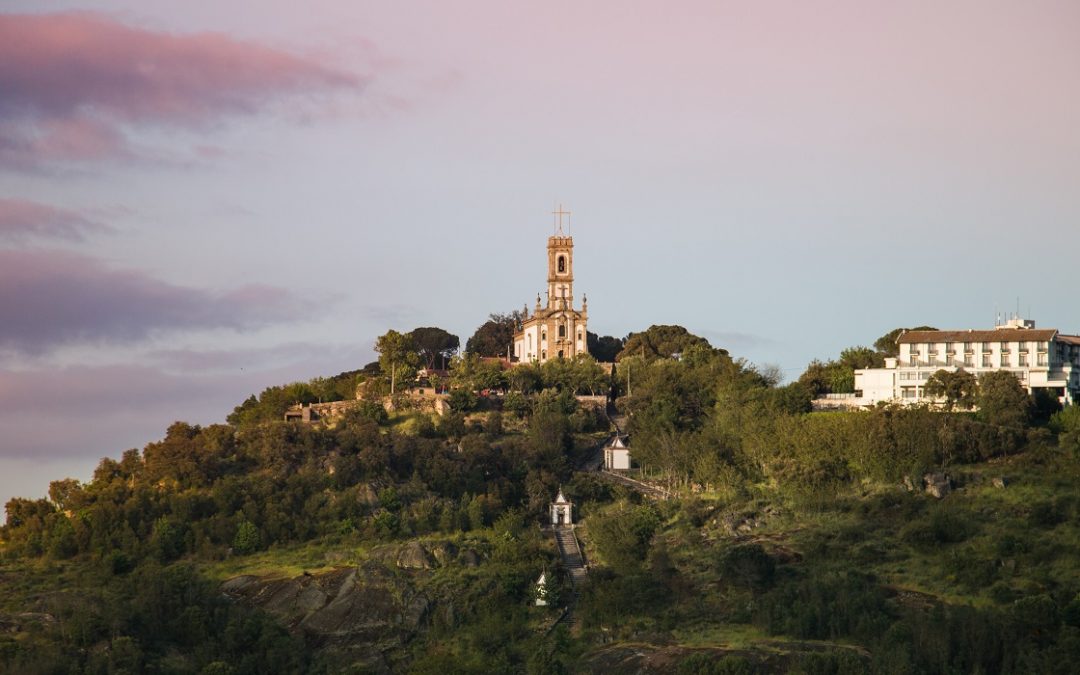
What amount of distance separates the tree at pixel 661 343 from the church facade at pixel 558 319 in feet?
12.3

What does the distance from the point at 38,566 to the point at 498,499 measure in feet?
85.4

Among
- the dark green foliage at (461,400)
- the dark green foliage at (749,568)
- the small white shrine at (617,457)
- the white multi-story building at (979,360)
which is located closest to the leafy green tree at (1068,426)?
the white multi-story building at (979,360)

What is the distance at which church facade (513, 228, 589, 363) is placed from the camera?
143m

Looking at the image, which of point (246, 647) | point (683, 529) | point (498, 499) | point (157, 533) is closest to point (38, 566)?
point (157, 533)

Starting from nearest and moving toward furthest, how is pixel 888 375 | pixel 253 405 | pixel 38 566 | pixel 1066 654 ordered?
pixel 1066 654 < pixel 38 566 < pixel 888 375 < pixel 253 405

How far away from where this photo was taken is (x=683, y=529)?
10538cm

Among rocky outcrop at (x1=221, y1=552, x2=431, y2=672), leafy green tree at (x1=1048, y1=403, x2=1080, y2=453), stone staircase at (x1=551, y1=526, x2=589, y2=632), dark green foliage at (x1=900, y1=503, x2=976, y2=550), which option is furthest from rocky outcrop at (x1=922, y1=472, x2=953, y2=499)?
rocky outcrop at (x1=221, y1=552, x2=431, y2=672)

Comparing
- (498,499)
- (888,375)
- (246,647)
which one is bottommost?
(246,647)

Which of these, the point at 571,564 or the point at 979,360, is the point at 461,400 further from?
the point at 979,360

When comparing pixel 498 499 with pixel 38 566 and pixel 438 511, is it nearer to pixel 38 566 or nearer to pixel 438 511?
pixel 438 511

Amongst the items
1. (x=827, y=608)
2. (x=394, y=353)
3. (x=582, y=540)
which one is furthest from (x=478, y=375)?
(x=827, y=608)

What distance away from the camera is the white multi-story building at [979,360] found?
11656 cm

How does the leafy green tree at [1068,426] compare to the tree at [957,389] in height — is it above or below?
below

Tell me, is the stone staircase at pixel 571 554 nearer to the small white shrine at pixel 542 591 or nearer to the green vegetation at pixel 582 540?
the green vegetation at pixel 582 540
